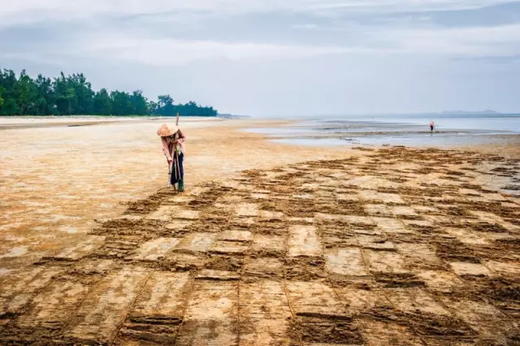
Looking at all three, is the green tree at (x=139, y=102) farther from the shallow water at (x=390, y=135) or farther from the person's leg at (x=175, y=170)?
the person's leg at (x=175, y=170)

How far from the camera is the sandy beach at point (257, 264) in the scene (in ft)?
9.78

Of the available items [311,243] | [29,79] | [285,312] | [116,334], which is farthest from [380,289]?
[29,79]

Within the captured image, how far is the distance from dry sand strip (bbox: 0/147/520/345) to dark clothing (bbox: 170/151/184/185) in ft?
2.73

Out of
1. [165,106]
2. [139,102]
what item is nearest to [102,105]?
[139,102]

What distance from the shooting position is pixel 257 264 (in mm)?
4285

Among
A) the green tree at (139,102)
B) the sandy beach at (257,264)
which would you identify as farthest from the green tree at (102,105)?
the sandy beach at (257,264)

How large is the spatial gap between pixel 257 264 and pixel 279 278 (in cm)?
43

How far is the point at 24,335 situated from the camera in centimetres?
282

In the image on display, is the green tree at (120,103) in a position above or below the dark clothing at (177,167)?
above

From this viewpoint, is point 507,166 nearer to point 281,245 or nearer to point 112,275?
point 281,245

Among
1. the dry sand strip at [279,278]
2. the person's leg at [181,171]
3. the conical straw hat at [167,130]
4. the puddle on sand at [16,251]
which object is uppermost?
the conical straw hat at [167,130]

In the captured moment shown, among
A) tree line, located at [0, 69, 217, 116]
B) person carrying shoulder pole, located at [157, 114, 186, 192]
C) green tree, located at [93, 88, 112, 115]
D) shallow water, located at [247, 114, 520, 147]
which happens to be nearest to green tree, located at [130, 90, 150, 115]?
tree line, located at [0, 69, 217, 116]

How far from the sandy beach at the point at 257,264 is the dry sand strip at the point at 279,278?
0.02 metres

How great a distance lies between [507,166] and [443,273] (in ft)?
38.5
